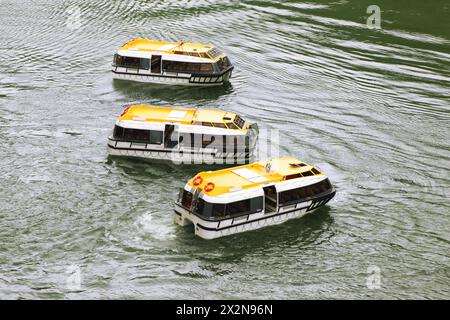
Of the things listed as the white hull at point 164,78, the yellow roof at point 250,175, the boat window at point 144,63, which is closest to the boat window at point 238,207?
the yellow roof at point 250,175

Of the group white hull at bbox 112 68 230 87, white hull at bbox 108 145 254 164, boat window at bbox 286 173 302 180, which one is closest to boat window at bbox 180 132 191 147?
white hull at bbox 108 145 254 164

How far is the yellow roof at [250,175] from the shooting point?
33219mm

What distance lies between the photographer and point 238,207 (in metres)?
32.9

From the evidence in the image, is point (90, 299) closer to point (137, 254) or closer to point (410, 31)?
point (137, 254)

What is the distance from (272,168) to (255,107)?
1414 cm

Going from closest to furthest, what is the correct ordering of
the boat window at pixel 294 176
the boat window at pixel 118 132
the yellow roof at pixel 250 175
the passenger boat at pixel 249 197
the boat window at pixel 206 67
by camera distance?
the passenger boat at pixel 249 197 → the yellow roof at pixel 250 175 → the boat window at pixel 294 176 → the boat window at pixel 118 132 → the boat window at pixel 206 67

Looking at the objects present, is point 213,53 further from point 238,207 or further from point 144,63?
point 238,207

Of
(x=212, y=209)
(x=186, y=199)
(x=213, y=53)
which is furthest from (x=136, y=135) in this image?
(x=213, y=53)

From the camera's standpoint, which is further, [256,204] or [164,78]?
[164,78]

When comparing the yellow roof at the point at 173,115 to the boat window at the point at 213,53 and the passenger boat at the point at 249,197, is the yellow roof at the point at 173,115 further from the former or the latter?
the boat window at the point at 213,53

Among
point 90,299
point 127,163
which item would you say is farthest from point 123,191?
point 90,299

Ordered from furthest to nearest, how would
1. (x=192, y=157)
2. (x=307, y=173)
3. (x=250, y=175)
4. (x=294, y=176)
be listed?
(x=192, y=157)
(x=307, y=173)
(x=294, y=176)
(x=250, y=175)

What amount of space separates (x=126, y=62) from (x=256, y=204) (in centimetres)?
2370
